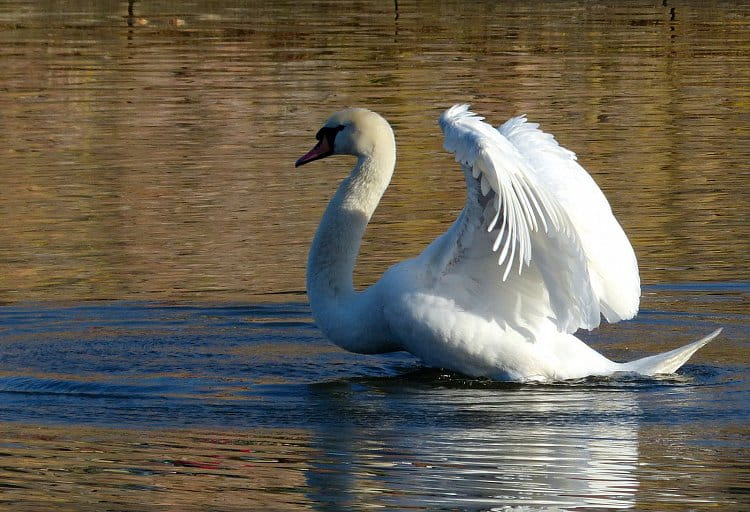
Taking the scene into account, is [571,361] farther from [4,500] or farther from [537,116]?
[537,116]

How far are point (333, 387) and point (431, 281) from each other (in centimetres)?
69

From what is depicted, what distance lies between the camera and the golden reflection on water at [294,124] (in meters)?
11.0

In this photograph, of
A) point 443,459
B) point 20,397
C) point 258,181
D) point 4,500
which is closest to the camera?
point 4,500

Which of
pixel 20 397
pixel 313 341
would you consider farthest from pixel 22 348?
pixel 313 341

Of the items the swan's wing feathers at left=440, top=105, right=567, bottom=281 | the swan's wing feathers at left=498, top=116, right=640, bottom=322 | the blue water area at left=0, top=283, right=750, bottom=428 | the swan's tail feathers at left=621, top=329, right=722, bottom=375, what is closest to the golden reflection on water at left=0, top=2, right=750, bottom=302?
the blue water area at left=0, top=283, right=750, bottom=428

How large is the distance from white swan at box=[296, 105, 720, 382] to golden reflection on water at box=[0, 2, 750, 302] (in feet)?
5.21

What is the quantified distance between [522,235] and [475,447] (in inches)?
35.9

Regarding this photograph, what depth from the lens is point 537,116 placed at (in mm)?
18500

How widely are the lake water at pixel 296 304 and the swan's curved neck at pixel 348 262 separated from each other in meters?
0.26

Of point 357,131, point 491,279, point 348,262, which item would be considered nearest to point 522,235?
point 491,279

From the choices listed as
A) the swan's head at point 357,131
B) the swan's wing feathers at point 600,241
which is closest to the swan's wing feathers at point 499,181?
the swan's wing feathers at point 600,241

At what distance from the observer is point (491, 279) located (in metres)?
7.86

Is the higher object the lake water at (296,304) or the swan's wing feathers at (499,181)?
the swan's wing feathers at (499,181)

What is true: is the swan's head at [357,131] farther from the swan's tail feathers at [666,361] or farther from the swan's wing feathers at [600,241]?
the swan's tail feathers at [666,361]
